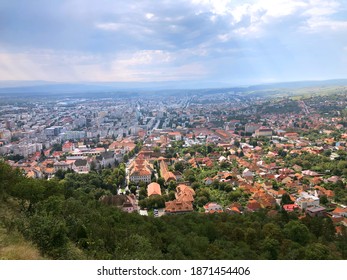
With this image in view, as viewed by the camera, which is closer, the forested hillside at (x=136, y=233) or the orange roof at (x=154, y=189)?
the forested hillside at (x=136, y=233)

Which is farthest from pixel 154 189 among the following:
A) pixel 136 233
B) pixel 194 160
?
pixel 136 233

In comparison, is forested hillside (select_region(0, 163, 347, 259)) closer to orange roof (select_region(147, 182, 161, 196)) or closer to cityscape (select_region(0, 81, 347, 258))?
cityscape (select_region(0, 81, 347, 258))

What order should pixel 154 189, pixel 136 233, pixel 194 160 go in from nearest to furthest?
pixel 136 233, pixel 154 189, pixel 194 160

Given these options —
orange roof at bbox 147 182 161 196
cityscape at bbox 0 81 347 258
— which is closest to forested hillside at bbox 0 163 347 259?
cityscape at bbox 0 81 347 258

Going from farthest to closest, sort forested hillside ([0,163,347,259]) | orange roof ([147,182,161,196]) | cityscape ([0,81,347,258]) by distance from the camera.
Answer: orange roof ([147,182,161,196]) → cityscape ([0,81,347,258]) → forested hillside ([0,163,347,259])

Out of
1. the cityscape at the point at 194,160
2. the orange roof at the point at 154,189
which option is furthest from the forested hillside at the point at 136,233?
the orange roof at the point at 154,189

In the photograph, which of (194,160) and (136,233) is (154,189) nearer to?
(194,160)

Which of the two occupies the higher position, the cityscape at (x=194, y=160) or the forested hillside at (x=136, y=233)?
the forested hillside at (x=136, y=233)

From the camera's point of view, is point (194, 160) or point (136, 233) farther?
point (194, 160)

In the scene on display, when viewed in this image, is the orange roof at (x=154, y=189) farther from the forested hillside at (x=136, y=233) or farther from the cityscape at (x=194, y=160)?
the forested hillside at (x=136, y=233)

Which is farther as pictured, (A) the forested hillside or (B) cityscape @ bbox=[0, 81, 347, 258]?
(B) cityscape @ bbox=[0, 81, 347, 258]
